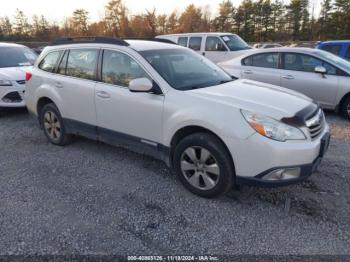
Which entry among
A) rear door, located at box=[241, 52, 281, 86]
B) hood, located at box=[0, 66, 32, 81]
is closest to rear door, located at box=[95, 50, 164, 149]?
hood, located at box=[0, 66, 32, 81]

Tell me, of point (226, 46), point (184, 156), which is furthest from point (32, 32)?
point (184, 156)

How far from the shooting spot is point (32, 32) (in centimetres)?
4347

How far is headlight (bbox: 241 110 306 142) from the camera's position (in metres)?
2.87

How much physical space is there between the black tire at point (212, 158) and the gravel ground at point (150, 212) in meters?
0.13

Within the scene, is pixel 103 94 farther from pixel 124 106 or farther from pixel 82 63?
pixel 82 63

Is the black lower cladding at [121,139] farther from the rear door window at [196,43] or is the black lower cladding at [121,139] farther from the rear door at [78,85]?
the rear door window at [196,43]

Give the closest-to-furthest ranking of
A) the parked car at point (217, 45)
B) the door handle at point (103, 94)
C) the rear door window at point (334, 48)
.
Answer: the door handle at point (103, 94) < the rear door window at point (334, 48) < the parked car at point (217, 45)

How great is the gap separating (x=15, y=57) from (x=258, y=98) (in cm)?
675

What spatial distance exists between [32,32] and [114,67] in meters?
46.0

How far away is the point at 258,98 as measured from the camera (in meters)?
3.30

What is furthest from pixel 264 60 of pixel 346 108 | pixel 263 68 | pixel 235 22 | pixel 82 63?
pixel 235 22

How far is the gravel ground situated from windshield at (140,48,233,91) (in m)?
1.24

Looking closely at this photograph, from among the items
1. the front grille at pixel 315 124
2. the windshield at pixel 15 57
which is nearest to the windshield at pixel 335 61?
the front grille at pixel 315 124

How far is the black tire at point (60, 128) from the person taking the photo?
4.86 metres
